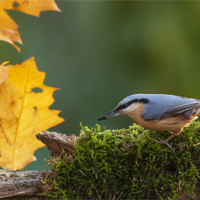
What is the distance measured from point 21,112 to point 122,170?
0.60 meters

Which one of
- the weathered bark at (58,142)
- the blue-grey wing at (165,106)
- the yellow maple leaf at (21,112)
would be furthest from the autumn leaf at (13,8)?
the blue-grey wing at (165,106)

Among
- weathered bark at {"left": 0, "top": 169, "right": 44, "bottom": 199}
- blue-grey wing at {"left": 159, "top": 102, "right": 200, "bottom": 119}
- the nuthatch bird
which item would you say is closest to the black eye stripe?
the nuthatch bird

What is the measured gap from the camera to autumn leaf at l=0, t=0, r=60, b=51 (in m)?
1.31

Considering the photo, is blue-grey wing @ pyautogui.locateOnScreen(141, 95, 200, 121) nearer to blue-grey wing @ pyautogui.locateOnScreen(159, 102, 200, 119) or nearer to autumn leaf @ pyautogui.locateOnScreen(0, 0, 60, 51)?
blue-grey wing @ pyautogui.locateOnScreen(159, 102, 200, 119)

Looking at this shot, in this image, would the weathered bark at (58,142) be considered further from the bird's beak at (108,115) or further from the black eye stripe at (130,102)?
the black eye stripe at (130,102)

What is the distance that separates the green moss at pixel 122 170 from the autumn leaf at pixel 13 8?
604 millimetres

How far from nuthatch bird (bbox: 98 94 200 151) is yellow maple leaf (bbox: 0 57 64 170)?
34 centimetres

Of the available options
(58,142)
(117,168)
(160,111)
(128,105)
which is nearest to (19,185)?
(58,142)

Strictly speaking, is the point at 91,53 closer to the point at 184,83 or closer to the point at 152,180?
the point at 184,83

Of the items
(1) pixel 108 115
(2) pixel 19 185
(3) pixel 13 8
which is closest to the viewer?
(2) pixel 19 185

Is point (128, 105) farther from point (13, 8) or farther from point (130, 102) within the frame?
point (13, 8)

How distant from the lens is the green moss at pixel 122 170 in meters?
1.25

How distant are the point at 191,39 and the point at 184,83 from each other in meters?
0.43

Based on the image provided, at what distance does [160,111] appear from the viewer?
150 cm
